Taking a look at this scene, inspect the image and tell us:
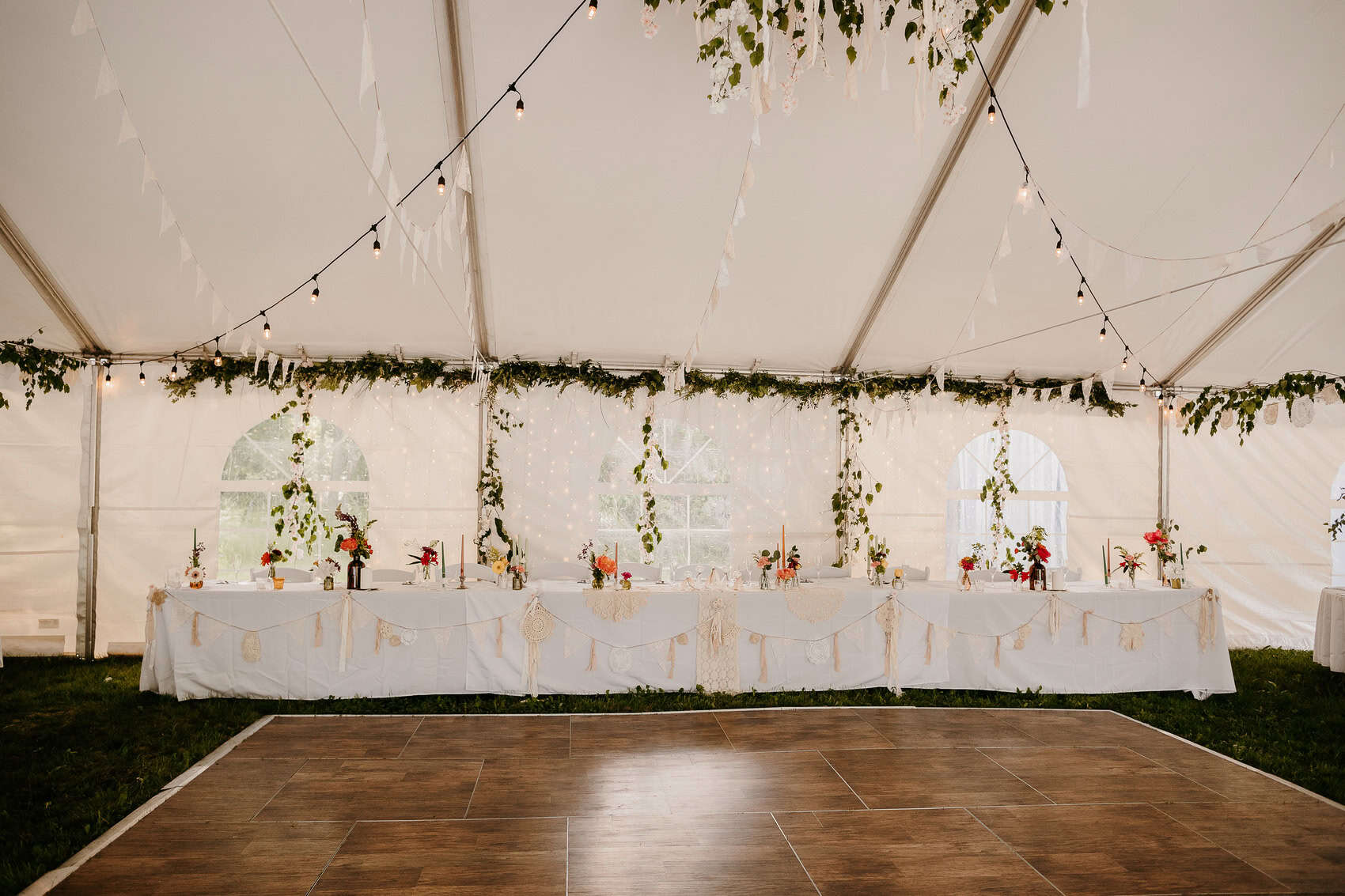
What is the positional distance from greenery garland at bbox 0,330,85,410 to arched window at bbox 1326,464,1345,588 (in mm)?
11763

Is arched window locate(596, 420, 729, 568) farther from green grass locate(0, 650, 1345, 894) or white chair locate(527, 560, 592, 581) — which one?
green grass locate(0, 650, 1345, 894)

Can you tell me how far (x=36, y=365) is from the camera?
602cm

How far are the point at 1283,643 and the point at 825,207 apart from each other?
656cm

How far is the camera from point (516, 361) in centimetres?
700

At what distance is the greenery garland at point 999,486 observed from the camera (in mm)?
7684

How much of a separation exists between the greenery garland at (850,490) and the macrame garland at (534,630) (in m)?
3.38

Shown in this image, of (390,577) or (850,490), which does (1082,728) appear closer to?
(850,490)

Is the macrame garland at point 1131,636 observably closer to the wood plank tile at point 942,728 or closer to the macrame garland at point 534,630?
the wood plank tile at point 942,728

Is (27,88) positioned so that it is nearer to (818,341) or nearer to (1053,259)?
(818,341)

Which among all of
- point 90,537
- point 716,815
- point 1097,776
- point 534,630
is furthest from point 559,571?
point 90,537

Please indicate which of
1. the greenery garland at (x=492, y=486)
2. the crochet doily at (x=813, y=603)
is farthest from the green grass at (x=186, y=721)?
the greenery garland at (x=492, y=486)

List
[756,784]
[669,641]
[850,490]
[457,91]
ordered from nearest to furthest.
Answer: [756,784]
[457,91]
[669,641]
[850,490]

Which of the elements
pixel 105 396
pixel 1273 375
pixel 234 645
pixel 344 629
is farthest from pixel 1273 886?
pixel 105 396

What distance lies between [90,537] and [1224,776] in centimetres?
826
